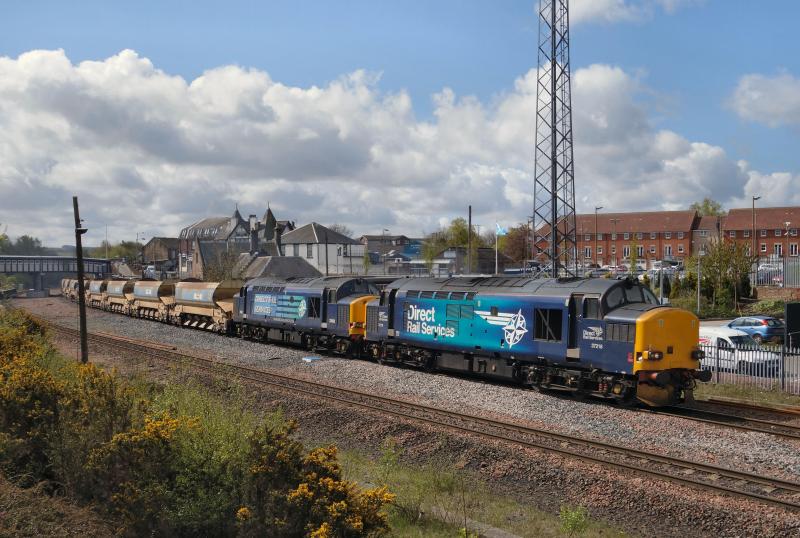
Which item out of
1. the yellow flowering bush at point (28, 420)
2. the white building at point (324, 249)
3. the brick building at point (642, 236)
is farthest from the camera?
the brick building at point (642, 236)

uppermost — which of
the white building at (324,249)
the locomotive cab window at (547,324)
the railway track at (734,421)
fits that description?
the white building at (324,249)

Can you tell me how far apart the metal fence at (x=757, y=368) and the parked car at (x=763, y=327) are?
11.4m

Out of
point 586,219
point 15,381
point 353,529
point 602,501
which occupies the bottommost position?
point 602,501

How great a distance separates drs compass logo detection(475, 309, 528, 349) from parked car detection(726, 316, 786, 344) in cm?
2014

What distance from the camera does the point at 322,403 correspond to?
1988cm

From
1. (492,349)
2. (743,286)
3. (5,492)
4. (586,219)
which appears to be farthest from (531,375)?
(586,219)

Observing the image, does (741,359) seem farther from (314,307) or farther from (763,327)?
(314,307)

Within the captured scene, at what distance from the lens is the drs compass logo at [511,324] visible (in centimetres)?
2133

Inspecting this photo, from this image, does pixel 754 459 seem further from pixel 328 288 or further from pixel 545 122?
pixel 545 122

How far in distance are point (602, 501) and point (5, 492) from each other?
9480 mm

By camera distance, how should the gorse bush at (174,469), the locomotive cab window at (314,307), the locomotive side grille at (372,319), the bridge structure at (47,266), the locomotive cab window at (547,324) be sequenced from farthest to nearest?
the bridge structure at (47,266)
the locomotive cab window at (314,307)
the locomotive side grille at (372,319)
the locomotive cab window at (547,324)
the gorse bush at (174,469)

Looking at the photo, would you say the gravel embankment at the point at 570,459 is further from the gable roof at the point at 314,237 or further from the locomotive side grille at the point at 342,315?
the gable roof at the point at 314,237

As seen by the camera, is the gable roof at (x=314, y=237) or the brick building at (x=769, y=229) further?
the brick building at (x=769, y=229)

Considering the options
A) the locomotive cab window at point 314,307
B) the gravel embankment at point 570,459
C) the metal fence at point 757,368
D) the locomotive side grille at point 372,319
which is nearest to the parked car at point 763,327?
the metal fence at point 757,368
